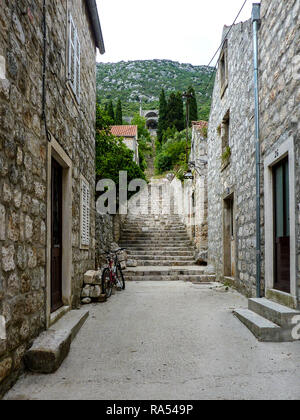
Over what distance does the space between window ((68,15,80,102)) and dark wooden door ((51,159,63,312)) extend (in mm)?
1246

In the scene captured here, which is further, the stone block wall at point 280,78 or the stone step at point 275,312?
the stone block wall at point 280,78

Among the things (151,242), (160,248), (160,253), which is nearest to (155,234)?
(151,242)

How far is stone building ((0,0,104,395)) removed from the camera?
2.52m

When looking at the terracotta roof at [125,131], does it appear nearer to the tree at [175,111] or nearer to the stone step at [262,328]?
the tree at [175,111]

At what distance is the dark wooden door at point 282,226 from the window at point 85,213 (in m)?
2.95

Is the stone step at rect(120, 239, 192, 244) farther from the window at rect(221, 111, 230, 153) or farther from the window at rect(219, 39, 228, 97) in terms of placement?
the window at rect(219, 39, 228, 97)

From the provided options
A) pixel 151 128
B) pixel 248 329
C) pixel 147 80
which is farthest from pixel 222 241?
pixel 147 80

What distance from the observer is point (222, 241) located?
27.9ft

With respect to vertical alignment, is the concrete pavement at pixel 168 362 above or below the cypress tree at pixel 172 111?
below

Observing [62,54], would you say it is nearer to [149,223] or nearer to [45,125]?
[45,125]

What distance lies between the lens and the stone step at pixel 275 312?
3.73 meters

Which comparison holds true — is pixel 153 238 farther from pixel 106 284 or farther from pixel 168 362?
pixel 168 362

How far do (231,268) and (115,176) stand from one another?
6.00 meters

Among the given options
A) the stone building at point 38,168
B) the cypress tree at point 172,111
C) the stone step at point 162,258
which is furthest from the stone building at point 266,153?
the cypress tree at point 172,111
